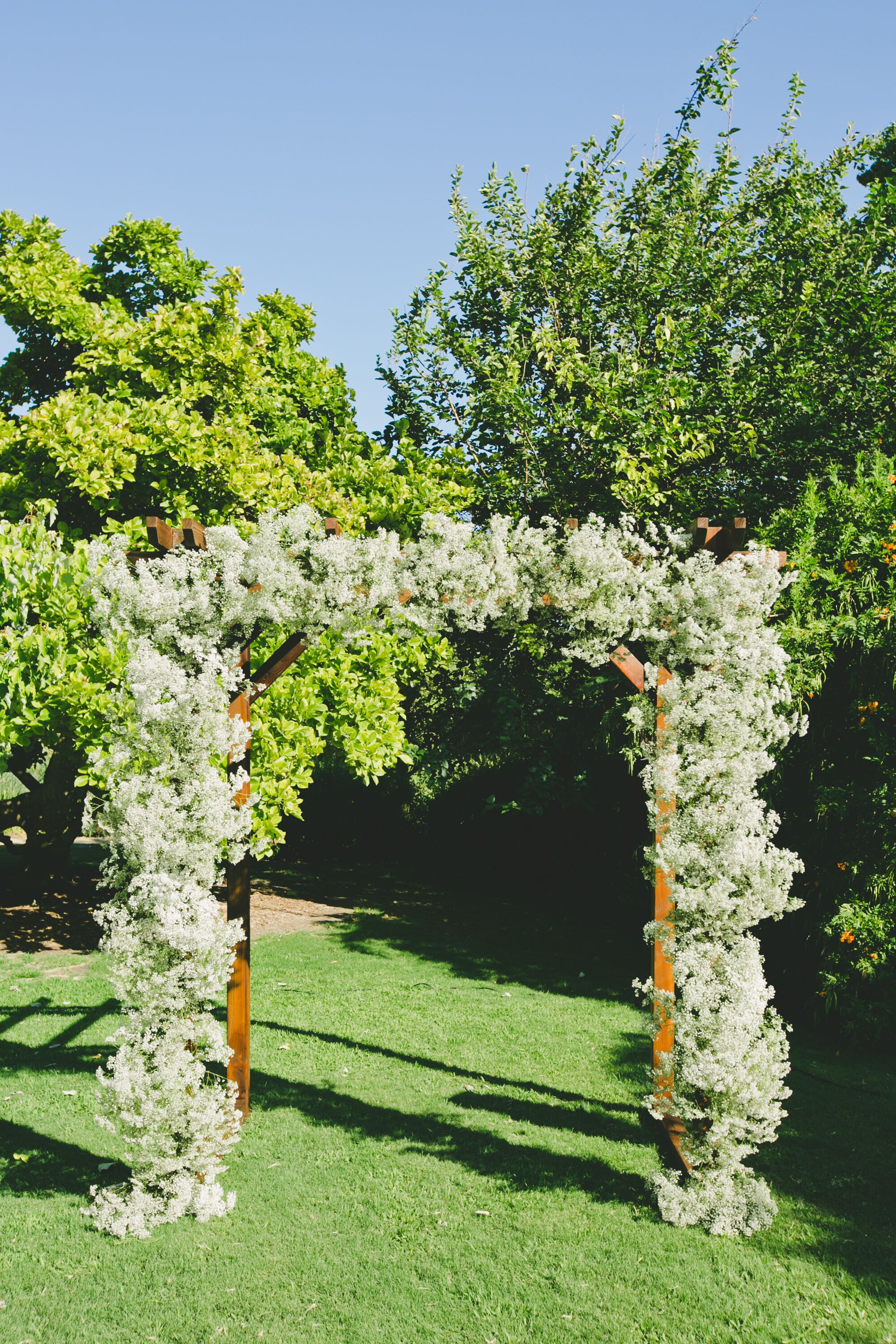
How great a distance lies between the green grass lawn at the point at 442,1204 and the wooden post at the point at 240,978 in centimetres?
32

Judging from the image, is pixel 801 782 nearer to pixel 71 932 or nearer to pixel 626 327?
pixel 626 327

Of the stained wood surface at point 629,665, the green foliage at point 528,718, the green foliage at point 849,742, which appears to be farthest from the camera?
the green foliage at point 528,718

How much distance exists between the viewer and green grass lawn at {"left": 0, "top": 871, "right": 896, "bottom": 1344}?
3400 millimetres

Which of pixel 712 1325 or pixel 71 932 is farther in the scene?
pixel 71 932

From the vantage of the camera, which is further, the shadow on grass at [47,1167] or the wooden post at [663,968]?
the shadow on grass at [47,1167]

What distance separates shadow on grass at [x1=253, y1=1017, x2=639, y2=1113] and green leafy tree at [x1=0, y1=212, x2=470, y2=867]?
1730mm

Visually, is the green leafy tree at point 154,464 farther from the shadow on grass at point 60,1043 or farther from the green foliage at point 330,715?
the shadow on grass at point 60,1043

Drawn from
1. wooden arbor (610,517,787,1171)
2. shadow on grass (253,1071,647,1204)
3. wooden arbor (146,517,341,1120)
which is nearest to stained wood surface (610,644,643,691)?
wooden arbor (610,517,787,1171)

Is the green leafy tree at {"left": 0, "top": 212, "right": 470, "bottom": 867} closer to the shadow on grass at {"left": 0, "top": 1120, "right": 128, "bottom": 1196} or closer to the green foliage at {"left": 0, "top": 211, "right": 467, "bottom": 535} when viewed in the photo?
the green foliage at {"left": 0, "top": 211, "right": 467, "bottom": 535}

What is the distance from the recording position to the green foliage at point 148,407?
7.89m

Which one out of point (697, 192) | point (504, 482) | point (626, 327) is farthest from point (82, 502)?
point (697, 192)

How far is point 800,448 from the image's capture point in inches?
341

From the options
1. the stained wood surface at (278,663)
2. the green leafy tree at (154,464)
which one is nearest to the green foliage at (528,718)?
the green leafy tree at (154,464)

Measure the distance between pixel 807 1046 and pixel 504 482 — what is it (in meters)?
5.84
